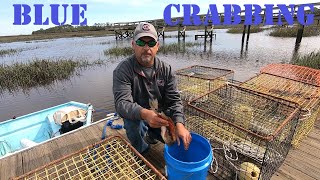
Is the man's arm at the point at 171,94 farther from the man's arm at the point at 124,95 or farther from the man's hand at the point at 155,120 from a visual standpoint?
the man's hand at the point at 155,120

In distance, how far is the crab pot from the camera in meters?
3.94

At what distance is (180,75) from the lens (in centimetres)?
659

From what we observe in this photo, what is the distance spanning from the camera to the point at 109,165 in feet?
7.50

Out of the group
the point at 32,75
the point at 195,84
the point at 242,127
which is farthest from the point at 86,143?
the point at 32,75

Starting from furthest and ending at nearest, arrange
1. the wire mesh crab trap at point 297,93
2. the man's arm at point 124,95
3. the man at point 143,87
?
the wire mesh crab trap at point 297,93, the man at point 143,87, the man's arm at point 124,95

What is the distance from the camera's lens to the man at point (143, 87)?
2795mm

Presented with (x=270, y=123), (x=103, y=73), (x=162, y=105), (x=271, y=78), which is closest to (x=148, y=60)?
(x=162, y=105)

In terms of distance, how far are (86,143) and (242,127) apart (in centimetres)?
319

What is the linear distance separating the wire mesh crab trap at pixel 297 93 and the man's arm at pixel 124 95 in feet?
9.40

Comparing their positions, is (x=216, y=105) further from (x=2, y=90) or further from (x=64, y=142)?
(x=2, y=90)

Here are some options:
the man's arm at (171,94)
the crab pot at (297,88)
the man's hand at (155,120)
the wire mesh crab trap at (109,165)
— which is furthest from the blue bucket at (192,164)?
the crab pot at (297,88)

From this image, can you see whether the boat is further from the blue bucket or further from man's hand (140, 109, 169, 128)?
the blue bucket

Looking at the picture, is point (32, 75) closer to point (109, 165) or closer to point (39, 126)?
point (39, 126)

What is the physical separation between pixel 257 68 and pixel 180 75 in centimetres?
1098
